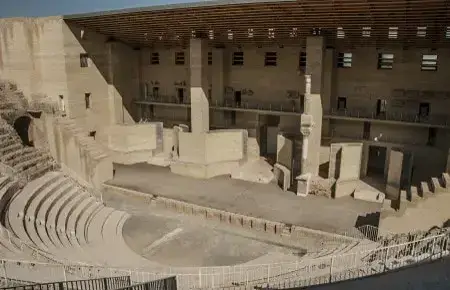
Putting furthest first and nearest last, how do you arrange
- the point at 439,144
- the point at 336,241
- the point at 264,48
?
the point at 264,48
the point at 439,144
the point at 336,241

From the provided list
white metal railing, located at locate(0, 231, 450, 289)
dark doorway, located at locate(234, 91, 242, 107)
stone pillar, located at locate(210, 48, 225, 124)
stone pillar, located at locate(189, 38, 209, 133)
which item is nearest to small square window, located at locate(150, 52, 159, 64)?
stone pillar, located at locate(210, 48, 225, 124)

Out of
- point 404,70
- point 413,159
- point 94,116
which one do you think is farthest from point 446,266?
point 94,116

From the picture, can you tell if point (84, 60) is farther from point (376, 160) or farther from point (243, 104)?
point (376, 160)

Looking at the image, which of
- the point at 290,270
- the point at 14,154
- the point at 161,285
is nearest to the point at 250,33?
the point at 14,154

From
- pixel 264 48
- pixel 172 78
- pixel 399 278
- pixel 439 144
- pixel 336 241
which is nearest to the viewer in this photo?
pixel 399 278

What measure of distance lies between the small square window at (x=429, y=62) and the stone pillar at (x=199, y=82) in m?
12.1

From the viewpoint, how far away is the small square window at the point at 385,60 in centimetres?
2206

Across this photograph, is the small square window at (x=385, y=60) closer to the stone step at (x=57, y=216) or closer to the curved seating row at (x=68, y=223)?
the curved seating row at (x=68, y=223)

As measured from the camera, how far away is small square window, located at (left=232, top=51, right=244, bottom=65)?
2615cm

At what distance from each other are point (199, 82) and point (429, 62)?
41.7ft

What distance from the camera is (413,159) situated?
2130cm

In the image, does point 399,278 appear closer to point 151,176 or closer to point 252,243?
point 252,243

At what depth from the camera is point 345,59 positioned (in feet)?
76.1

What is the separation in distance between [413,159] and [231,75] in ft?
40.6
